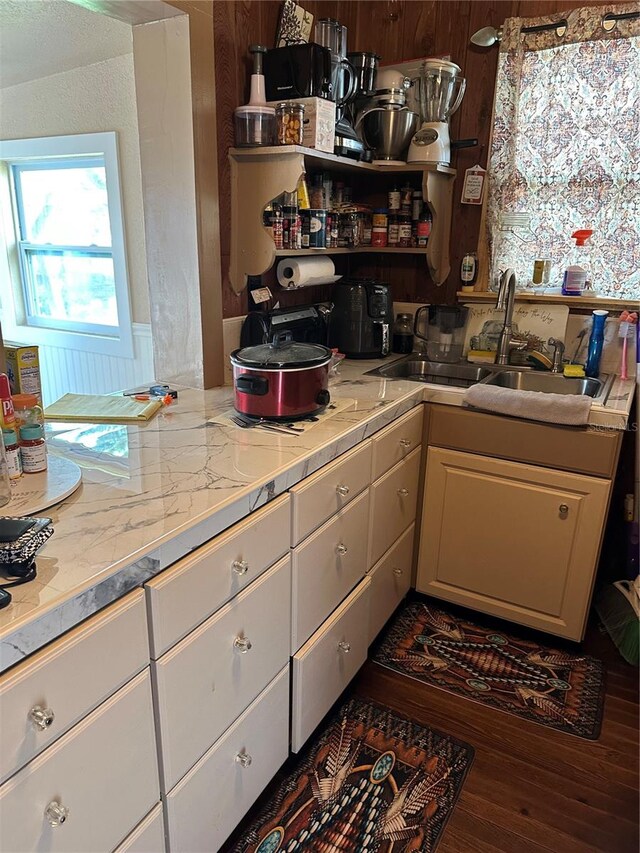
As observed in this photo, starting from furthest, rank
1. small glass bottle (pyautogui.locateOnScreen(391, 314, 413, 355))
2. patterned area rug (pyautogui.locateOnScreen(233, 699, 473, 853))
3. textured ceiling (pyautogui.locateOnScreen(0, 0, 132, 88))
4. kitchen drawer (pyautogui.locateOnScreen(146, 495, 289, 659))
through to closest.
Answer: small glass bottle (pyautogui.locateOnScreen(391, 314, 413, 355)), textured ceiling (pyautogui.locateOnScreen(0, 0, 132, 88)), patterned area rug (pyautogui.locateOnScreen(233, 699, 473, 853)), kitchen drawer (pyautogui.locateOnScreen(146, 495, 289, 659))

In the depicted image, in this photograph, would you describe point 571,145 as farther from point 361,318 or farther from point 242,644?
point 242,644

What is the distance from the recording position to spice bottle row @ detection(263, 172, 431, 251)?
1.95 metres

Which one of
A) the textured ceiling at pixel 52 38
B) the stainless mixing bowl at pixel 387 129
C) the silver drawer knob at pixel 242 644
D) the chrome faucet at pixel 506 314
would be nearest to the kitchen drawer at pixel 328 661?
the silver drawer knob at pixel 242 644

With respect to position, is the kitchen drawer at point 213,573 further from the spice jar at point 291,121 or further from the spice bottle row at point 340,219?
the spice jar at point 291,121

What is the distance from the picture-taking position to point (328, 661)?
64.2 inches

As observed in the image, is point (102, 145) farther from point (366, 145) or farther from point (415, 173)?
point (415, 173)

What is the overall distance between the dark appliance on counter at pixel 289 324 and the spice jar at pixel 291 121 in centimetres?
55

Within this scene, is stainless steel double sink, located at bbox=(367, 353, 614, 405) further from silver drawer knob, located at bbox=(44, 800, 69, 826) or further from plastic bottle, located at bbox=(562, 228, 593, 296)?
silver drawer knob, located at bbox=(44, 800, 69, 826)

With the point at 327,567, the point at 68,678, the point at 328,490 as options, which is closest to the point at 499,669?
the point at 327,567

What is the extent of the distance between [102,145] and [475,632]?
8.78 ft

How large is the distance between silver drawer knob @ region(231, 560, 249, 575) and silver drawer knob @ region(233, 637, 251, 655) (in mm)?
146

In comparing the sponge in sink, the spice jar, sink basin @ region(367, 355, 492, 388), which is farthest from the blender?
the sponge in sink

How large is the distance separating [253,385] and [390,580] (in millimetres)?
912

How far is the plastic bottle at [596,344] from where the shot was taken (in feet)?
7.09
